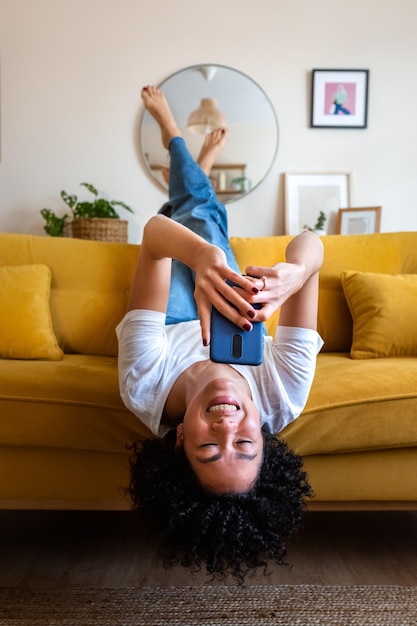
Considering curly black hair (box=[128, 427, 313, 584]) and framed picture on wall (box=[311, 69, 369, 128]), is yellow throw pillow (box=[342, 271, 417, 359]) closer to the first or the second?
curly black hair (box=[128, 427, 313, 584])

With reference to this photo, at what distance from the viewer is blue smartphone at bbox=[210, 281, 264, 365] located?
3.73 feet

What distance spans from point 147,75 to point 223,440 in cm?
248

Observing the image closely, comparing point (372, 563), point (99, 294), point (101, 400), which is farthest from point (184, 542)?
point (99, 294)

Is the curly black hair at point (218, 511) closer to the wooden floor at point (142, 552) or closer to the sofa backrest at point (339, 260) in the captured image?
the wooden floor at point (142, 552)

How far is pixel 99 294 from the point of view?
215 centimetres

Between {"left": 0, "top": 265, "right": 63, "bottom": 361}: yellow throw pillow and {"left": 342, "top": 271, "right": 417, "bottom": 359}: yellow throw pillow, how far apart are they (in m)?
1.03

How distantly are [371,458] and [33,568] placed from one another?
950 mm

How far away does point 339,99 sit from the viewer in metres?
3.11

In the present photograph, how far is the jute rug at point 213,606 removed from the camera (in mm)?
1339

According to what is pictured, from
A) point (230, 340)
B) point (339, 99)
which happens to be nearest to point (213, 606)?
point (230, 340)

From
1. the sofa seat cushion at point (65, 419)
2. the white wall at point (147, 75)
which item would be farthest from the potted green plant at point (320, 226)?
the sofa seat cushion at point (65, 419)

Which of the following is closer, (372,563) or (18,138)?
(372,563)

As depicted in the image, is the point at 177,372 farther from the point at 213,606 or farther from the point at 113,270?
the point at 113,270

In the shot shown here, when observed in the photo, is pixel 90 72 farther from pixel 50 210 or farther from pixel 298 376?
pixel 298 376
